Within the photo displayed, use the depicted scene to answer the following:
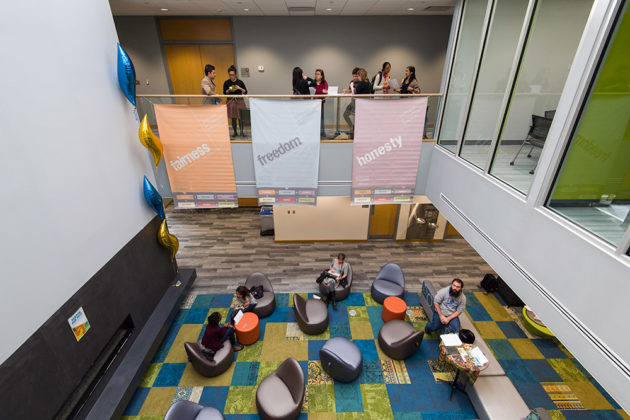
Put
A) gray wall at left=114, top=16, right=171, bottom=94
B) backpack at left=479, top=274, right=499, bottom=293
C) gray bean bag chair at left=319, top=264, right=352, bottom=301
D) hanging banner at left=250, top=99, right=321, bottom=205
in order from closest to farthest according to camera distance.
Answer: hanging banner at left=250, top=99, right=321, bottom=205 → gray bean bag chair at left=319, top=264, right=352, bottom=301 → backpack at left=479, top=274, right=499, bottom=293 → gray wall at left=114, top=16, right=171, bottom=94

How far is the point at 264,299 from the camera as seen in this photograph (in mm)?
6828

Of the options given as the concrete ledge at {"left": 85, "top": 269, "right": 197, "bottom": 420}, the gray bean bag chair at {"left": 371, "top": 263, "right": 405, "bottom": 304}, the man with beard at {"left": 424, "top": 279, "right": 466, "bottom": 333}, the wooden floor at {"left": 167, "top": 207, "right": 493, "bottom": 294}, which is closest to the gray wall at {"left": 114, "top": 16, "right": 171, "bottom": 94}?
the wooden floor at {"left": 167, "top": 207, "right": 493, "bottom": 294}

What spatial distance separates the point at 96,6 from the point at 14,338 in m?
5.05

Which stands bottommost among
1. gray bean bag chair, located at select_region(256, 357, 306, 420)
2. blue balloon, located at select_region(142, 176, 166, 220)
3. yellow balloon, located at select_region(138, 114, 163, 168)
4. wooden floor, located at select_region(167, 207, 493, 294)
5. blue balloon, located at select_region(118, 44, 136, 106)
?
wooden floor, located at select_region(167, 207, 493, 294)

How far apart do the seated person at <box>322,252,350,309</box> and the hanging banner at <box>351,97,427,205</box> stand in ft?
5.19

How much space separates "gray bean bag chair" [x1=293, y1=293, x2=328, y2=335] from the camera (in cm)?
621


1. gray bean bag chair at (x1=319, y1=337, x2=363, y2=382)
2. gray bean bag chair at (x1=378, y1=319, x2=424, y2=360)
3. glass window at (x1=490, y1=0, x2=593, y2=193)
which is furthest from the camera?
gray bean bag chair at (x1=378, y1=319, x2=424, y2=360)

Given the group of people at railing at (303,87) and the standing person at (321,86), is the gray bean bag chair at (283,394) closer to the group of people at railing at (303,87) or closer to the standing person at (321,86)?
the standing person at (321,86)

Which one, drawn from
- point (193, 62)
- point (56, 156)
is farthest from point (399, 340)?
point (193, 62)

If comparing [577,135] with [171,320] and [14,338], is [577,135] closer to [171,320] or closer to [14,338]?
[14,338]

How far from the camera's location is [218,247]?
9.91m

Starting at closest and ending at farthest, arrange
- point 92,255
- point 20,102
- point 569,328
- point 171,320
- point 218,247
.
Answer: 1. point 569,328
2. point 20,102
3. point 92,255
4. point 171,320
5. point 218,247

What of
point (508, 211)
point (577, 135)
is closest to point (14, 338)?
point (508, 211)

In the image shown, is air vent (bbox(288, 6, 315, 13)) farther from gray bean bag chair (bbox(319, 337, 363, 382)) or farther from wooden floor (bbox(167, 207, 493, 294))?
gray bean bag chair (bbox(319, 337, 363, 382))
